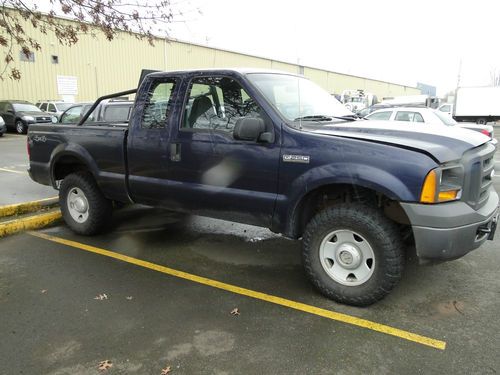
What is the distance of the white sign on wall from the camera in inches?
977

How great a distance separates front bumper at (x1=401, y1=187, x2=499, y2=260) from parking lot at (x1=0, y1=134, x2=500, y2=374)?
1.91 ft

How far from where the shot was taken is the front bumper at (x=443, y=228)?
10.4 ft

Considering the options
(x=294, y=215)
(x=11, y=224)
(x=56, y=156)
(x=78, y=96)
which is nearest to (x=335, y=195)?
(x=294, y=215)

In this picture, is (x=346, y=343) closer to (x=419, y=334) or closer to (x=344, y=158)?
(x=419, y=334)

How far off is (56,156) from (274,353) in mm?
3856

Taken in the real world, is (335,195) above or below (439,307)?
above

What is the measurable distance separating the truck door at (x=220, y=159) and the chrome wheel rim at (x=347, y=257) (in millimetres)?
600

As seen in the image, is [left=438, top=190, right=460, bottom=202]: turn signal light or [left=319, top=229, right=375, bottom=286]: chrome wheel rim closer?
[left=438, top=190, right=460, bottom=202]: turn signal light

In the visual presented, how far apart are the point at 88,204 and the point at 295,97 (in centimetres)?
282

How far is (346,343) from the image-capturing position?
10.2 ft

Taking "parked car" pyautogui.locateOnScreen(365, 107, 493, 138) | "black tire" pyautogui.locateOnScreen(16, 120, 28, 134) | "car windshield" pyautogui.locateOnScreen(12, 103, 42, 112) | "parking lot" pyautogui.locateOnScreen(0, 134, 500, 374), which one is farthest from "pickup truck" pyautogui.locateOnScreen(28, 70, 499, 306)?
"car windshield" pyautogui.locateOnScreen(12, 103, 42, 112)

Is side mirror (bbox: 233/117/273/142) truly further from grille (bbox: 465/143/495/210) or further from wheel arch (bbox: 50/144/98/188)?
wheel arch (bbox: 50/144/98/188)

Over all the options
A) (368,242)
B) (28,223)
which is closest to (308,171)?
(368,242)

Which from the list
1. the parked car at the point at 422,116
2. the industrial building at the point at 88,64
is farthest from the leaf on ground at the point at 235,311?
the industrial building at the point at 88,64
